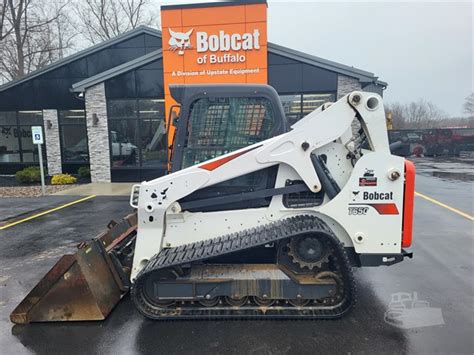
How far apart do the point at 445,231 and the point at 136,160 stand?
1135 centimetres

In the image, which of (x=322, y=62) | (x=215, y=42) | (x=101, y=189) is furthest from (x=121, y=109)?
(x=322, y=62)

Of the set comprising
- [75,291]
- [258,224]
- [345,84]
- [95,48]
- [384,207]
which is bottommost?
[75,291]

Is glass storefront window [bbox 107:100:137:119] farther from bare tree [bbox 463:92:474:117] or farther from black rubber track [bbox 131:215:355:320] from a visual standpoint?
bare tree [bbox 463:92:474:117]

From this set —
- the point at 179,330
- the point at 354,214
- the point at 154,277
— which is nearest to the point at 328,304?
the point at 354,214

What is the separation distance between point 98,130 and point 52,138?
3668 mm

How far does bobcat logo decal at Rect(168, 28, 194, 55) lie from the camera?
12.4 meters

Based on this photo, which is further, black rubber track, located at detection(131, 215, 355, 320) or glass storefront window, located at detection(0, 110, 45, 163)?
glass storefront window, located at detection(0, 110, 45, 163)

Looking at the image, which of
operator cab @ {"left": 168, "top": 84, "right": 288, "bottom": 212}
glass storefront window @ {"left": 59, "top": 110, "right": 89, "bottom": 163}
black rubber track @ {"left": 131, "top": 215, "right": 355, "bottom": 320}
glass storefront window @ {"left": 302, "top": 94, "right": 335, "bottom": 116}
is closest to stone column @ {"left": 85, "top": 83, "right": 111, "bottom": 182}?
glass storefront window @ {"left": 59, "top": 110, "right": 89, "bottom": 163}

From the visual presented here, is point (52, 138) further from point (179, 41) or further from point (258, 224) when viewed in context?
point (258, 224)

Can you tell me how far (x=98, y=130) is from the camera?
14.2 meters

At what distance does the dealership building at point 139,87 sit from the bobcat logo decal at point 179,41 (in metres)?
0.03

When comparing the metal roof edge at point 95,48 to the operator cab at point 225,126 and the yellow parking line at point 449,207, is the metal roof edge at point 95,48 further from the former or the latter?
the operator cab at point 225,126

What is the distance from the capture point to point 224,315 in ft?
11.9

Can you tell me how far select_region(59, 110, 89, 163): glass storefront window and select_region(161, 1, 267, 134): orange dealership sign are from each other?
19.9ft
